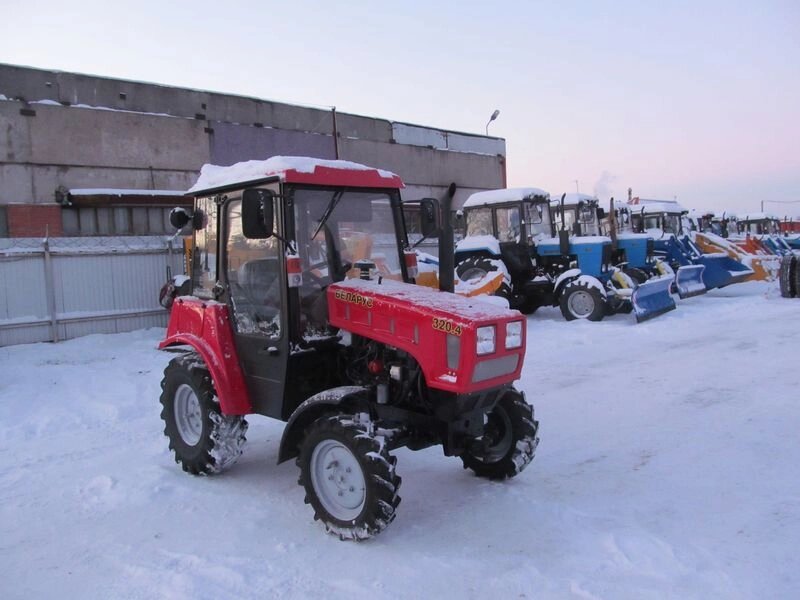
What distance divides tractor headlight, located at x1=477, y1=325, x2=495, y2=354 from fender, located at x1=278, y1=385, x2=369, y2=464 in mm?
794

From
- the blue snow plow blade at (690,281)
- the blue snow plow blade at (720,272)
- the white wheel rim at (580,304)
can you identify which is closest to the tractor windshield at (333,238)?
the white wheel rim at (580,304)

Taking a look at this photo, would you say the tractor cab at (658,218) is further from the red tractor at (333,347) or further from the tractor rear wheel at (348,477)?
the tractor rear wheel at (348,477)

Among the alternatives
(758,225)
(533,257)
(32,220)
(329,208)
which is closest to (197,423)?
(329,208)

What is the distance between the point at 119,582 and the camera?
3.42 m

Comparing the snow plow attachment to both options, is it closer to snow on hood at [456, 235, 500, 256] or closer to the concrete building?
snow on hood at [456, 235, 500, 256]

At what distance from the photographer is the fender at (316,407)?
3.92 metres

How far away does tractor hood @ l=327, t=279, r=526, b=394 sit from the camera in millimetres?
3670

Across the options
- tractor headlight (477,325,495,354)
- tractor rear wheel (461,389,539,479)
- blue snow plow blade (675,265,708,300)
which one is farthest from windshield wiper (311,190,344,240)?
blue snow plow blade (675,265,708,300)

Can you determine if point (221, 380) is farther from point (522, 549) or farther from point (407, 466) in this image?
point (522, 549)

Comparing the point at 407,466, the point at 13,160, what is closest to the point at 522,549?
the point at 407,466

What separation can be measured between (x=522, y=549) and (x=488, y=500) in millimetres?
693

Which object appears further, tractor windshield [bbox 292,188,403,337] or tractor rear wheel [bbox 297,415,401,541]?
tractor windshield [bbox 292,188,403,337]

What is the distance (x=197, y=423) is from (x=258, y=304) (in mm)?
1298

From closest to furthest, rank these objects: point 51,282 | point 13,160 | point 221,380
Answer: point 221,380
point 51,282
point 13,160
